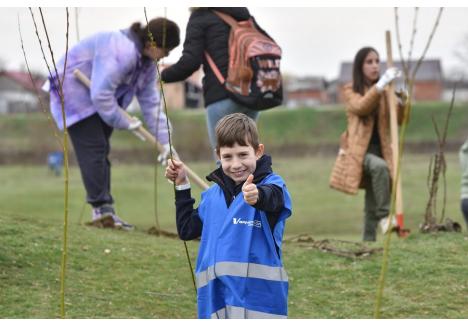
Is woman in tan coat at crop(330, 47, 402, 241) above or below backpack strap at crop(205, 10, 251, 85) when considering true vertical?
below

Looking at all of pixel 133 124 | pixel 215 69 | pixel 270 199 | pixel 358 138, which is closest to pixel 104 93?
pixel 133 124

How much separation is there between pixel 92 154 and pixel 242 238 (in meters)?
3.94

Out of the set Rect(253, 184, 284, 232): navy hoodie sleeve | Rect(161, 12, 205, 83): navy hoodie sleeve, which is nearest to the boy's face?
Rect(253, 184, 284, 232): navy hoodie sleeve

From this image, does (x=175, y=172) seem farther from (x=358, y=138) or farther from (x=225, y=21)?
(x=358, y=138)

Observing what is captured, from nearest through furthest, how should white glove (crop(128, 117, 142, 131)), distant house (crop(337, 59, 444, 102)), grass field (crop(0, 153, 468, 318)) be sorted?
grass field (crop(0, 153, 468, 318)), white glove (crop(128, 117, 142, 131)), distant house (crop(337, 59, 444, 102))

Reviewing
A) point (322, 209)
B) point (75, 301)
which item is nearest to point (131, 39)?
point (75, 301)

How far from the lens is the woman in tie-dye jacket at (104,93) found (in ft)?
22.9

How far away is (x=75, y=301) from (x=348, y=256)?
2.08 meters

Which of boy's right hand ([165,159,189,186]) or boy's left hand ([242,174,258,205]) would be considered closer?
boy's left hand ([242,174,258,205])

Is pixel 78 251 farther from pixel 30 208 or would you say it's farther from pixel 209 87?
pixel 30 208

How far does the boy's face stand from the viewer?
3.50 meters

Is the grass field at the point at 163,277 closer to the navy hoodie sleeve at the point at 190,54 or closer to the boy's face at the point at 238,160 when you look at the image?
the navy hoodie sleeve at the point at 190,54

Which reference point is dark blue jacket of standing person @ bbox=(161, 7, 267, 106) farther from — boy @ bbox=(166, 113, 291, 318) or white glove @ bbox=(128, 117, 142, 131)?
boy @ bbox=(166, 113, 291, 318)

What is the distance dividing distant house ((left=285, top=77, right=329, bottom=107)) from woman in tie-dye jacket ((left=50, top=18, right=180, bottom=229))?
75.4m
